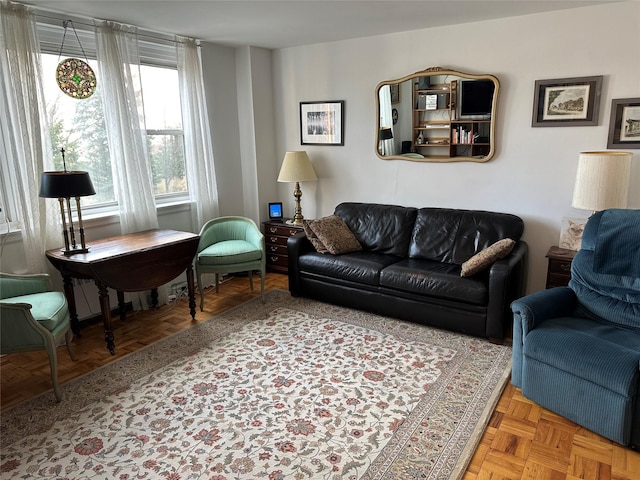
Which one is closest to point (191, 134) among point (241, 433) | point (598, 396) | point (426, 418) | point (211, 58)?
point (211, 58)

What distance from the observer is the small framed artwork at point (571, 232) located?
10.9ft

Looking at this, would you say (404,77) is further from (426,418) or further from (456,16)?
(426,418)

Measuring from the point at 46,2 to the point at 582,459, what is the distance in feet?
13.1

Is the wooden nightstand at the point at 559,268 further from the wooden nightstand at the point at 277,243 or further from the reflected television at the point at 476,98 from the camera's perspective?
the wooden nightstand at the point at 277,243

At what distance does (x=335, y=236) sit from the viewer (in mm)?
3904

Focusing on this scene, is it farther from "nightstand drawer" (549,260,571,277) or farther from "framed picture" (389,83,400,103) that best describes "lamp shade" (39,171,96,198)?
"nightstand drawer" (549,260,571,277)

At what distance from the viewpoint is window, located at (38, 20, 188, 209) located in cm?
331

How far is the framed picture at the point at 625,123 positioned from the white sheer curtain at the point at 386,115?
1.69 m

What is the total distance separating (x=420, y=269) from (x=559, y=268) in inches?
37.5

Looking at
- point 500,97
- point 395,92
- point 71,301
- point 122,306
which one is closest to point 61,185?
point 71,301

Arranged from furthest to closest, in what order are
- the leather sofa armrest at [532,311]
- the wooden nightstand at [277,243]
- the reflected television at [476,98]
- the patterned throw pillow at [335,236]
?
1. the wooden nightstand at [277,243]
2. the patterned throw pillow at [335,236]
3. the reflected television at [476,98]
4. the leather sofa armrest at [532,311]

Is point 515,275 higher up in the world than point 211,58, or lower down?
lower down

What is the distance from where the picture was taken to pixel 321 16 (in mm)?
3346

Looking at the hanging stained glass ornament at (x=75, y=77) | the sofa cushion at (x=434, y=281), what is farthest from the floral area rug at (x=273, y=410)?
the hanging stained glass ornament at (x=75, y=77)
